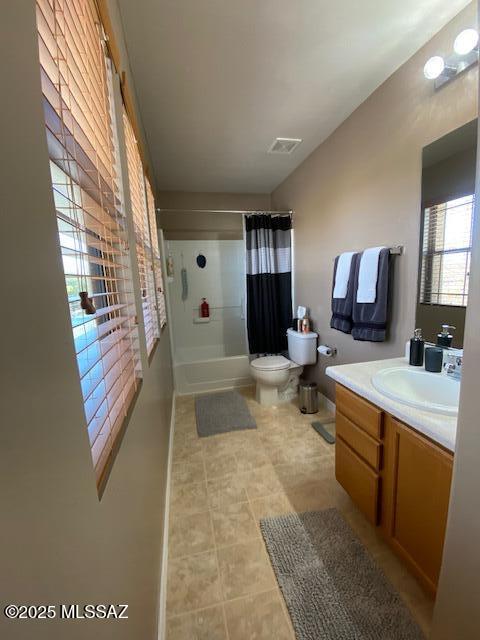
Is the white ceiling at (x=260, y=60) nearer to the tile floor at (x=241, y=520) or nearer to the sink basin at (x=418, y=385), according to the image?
the sink basin at (x=418, y=385)

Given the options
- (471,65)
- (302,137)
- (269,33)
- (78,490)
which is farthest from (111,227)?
(302,137)

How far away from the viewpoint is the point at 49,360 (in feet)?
1.17

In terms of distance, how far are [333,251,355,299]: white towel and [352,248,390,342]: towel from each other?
0.27ft

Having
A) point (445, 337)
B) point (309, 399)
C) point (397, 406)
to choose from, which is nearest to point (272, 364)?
point (309, 399)

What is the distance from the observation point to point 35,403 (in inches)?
12.6

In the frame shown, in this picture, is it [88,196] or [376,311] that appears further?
[376,311]

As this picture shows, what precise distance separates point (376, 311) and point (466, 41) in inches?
51.8

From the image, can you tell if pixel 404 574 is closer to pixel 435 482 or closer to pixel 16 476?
pixel 435 482

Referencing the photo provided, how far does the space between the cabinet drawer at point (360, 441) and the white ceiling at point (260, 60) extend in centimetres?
197

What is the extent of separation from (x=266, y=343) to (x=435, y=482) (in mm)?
2323

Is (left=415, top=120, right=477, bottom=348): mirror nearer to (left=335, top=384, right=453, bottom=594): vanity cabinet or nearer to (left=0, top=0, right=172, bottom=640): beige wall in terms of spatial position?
(left=335, top=384, right=453, bottom=594): vanity cabinet

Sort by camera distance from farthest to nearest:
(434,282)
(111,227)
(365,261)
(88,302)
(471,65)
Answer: (365,261), (434,282), (471,65), (111,227), (88,302)

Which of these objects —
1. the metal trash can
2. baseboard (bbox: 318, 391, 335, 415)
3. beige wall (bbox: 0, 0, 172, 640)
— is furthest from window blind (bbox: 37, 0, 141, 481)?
baseboard (bbox: 318, 391, 335, 415)

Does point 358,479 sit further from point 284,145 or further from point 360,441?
point 284,145
